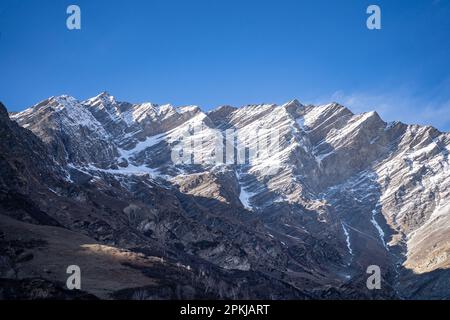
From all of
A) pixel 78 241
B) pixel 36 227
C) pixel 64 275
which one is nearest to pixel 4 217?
pixel 36 227

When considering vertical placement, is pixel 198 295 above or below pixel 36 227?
below
